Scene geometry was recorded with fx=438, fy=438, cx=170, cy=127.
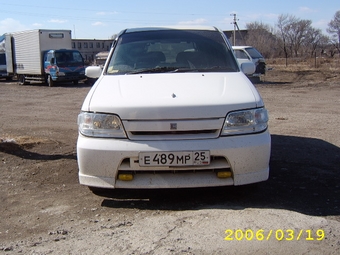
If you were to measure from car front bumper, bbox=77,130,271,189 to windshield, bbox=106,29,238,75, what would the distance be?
4.50 ft

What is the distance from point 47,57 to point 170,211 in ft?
70.6

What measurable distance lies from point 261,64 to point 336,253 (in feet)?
60.8

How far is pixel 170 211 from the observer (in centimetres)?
396

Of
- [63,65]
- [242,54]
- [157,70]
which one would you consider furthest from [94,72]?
[63,65]

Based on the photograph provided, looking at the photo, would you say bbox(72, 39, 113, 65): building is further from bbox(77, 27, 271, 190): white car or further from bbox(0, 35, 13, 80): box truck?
bbox(77, 27, 271, 190): white car

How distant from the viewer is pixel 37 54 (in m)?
24.5

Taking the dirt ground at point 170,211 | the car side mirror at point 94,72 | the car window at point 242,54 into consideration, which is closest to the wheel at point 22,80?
the car window at point 242,54

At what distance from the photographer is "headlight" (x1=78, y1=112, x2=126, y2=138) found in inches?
156

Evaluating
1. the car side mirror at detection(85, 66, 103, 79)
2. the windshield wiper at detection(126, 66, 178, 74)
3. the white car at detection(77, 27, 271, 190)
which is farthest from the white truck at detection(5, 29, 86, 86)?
the white car at detection(77, 27, 271, 190)

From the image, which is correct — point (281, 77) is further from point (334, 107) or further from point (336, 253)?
point (336, 253)

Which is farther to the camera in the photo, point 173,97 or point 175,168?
point 173,97

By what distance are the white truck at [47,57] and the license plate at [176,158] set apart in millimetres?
20267
